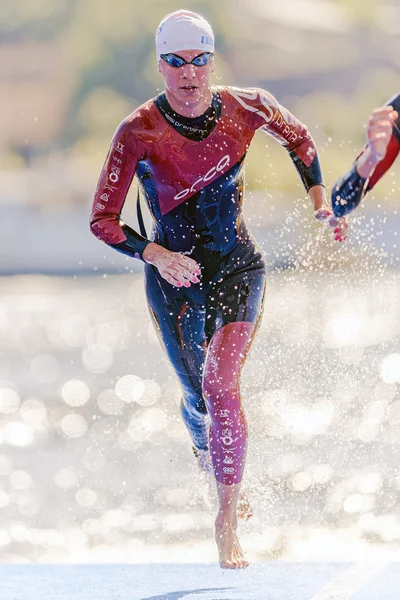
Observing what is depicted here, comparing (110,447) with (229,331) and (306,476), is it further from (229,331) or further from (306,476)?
(229,331)

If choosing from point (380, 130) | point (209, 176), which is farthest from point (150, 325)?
point (380, 130)

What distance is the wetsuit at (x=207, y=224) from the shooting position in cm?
416

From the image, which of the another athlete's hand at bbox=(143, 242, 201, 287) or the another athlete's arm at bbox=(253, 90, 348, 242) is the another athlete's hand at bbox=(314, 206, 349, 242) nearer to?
the another athlete's arm at bbox=(253, 90, 348, 242)

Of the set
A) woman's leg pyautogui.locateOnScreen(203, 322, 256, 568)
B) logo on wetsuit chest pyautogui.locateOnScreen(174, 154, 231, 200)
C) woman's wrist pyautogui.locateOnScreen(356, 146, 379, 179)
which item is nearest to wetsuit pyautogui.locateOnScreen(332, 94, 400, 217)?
woman's wrist pyautogui.locateOnScreen(356, 146, 379, 179)

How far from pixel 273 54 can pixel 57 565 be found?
20.6 meters

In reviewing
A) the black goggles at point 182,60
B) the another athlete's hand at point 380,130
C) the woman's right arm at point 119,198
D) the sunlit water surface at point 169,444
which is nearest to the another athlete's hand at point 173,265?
the woman's right arm at point 119,198

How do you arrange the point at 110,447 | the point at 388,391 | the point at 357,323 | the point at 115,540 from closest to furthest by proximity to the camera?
the point at 115,540, the point at 110,447, the point at 388,391, the point at 357,323

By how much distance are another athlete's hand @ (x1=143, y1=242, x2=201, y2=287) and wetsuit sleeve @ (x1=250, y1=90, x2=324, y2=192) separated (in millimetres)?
641

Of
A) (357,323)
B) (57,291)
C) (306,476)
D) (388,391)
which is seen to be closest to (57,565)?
(306,476)

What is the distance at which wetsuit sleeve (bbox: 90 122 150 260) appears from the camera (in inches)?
163

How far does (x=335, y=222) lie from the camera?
4.04 metres

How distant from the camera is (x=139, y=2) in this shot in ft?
80.2

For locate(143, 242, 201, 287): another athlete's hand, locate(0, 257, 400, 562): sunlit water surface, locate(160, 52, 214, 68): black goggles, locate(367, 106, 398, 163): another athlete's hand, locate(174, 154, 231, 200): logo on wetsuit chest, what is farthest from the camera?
locate(0, 257, 400, 562): sunlit water surface

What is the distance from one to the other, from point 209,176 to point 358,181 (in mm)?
756
